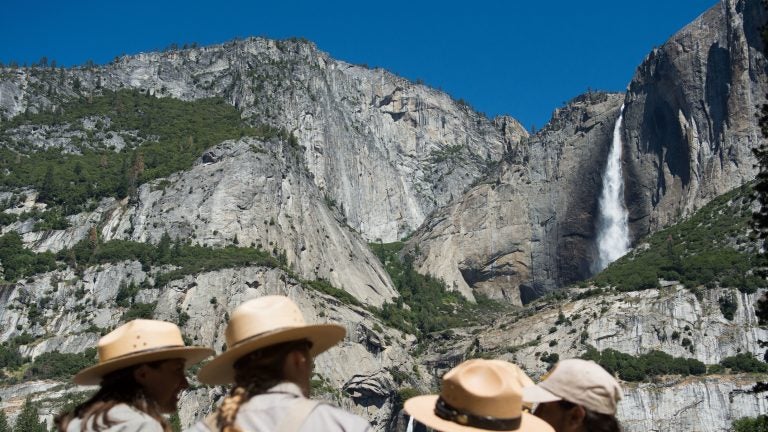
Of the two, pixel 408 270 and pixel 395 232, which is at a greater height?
pixel 395 232

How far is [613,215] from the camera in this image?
133m

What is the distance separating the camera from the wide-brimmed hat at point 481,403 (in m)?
5.93

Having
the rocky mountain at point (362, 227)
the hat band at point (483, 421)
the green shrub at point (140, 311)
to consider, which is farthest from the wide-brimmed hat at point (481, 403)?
the green shrub at point (140, 311)

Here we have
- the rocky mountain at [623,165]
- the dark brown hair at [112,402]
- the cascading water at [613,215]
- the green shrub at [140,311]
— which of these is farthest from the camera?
the cascading water at [613,215]

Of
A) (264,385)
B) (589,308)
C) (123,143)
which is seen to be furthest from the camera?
(123,143)

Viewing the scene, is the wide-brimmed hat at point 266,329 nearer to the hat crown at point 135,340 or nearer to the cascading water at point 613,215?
the hat crown at point 135,340

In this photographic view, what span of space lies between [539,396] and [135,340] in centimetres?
284

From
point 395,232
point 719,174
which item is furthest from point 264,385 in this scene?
point 395,232

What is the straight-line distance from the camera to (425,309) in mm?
122375

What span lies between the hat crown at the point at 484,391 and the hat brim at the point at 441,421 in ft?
0.37

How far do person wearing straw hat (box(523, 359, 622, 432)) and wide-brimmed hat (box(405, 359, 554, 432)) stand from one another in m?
0.24

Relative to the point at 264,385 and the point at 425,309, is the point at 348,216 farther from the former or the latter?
the point at 264,385

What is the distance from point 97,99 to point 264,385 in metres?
153

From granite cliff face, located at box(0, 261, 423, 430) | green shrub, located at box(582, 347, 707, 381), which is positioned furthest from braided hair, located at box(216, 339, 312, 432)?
green shrub, located at box(582, 347, 707, 381)
